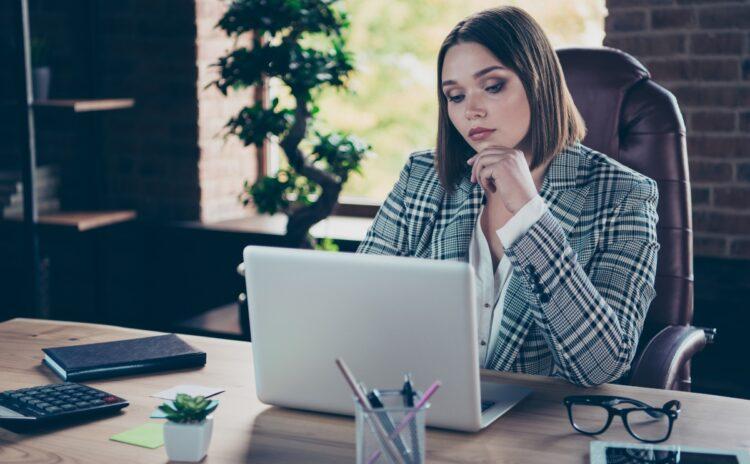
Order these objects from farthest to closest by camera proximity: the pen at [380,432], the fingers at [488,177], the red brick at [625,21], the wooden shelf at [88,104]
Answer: the wooden shelf at [88,104] → the red brick at [625,21] → the fingers at [488,177] → the pen at [380,432]

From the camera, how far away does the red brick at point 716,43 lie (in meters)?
2.74

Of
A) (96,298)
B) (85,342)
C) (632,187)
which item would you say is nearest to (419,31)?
(96,298)

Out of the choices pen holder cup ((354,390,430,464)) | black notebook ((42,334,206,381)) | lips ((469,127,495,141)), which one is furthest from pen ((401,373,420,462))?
lips ((469,127,495,141))

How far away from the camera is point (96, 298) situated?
3.55 meters

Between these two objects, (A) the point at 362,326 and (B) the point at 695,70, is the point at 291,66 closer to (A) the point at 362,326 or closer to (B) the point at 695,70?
(B) the point at 695,70

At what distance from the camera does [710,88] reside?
110 inches

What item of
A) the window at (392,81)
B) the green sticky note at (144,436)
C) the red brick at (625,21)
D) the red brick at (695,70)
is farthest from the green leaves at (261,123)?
the green sticky note at (144,436)

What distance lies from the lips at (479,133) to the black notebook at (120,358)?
628 millimetres

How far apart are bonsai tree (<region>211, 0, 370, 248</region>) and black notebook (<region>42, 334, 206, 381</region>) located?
138 centimetres

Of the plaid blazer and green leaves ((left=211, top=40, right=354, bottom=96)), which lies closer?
the plaid blazer

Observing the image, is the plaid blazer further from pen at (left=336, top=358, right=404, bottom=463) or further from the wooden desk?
pen at (left=336, top=358, right=404, bottom=463)

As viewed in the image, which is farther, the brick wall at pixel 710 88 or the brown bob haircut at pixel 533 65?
the brick wall at pixel 710 88

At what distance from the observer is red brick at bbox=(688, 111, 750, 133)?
277 cm

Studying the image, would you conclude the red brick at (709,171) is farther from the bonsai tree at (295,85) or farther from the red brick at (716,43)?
the bonsai tree at (295,85)
